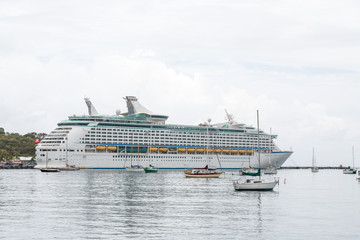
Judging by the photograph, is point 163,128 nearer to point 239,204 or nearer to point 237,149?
point 237,149

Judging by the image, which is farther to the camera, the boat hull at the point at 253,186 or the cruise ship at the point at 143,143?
the cruise ship at the point at 143,143

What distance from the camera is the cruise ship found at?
159250 mm

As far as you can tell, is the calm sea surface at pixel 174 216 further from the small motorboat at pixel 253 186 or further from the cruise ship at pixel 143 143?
the cruise ship at pixel 143 143

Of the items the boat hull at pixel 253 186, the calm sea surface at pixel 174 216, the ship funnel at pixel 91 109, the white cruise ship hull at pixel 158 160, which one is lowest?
the calm sea surface at pixel 174 216

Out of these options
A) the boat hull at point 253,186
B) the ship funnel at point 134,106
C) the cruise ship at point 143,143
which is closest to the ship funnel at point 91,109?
the cruise ship at point 143,143

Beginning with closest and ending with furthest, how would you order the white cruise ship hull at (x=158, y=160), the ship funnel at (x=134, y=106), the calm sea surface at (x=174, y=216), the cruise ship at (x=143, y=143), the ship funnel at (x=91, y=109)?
the calm sea surface at (x=174, y=216)
the white cruise ship hull at (x=158, y=160)
the cruise ship at (x=143, y=143)
the ship funnel at (x=91, y=109)
the ship funnel at (x=134, y=106)

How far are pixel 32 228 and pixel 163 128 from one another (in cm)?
14032

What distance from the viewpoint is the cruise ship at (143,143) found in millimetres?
159250

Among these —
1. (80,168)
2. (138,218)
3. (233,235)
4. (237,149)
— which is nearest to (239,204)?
(138,218)

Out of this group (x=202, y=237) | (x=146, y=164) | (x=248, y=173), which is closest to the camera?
(x=202, y=237)

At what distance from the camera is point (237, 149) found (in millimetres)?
191125

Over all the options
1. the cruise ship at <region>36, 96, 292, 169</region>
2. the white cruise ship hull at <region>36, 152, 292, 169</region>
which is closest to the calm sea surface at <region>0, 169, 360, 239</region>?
the cruise ship at <region>36, 96, 292, 169</region>

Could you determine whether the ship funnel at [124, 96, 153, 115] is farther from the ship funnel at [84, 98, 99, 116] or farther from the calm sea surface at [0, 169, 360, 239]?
the calm sea surface at [0, 169, 360, 239]

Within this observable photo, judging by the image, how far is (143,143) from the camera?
174 m
